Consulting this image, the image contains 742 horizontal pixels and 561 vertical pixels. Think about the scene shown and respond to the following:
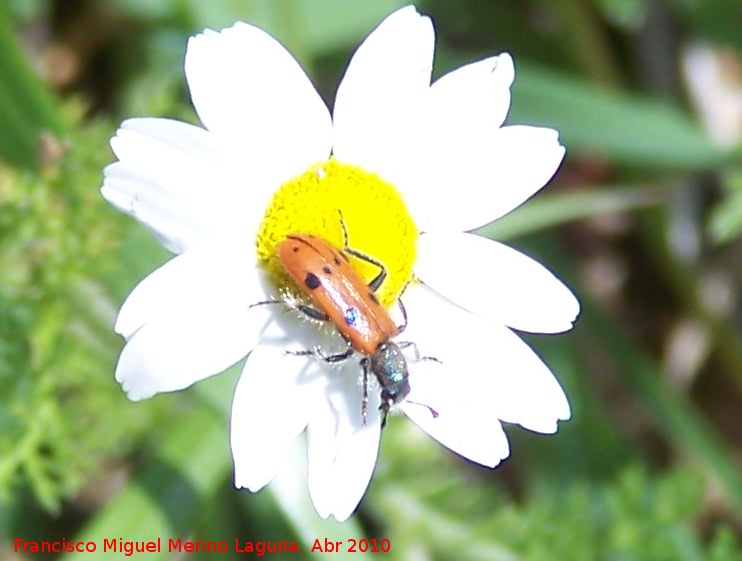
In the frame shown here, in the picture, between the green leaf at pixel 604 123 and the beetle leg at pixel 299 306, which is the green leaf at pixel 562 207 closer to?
the green leaf at pixel 604 123

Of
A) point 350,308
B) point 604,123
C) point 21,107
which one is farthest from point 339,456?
point 604,123

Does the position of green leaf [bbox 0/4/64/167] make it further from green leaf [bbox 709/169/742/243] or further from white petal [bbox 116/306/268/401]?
green leaf [bbox 709/169/742/243]

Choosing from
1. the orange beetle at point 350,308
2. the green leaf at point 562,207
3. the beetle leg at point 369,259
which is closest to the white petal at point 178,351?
the orange beetle at point 350,308

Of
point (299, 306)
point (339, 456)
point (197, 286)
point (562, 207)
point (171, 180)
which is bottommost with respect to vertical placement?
point (562, 207)

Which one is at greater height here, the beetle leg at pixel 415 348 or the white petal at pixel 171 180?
the white petal at pixel 171 180

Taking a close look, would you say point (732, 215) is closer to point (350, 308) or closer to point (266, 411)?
point (350, 308)

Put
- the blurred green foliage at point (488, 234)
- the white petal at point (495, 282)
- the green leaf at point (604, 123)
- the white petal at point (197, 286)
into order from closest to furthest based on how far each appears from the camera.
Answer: the white petal at point (197, 286) → the white petal at point (495, 282) → the blurred green foliage at point (488, 234) → the green leaf at point (604, 123)

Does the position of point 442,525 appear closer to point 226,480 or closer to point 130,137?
point 226,480
